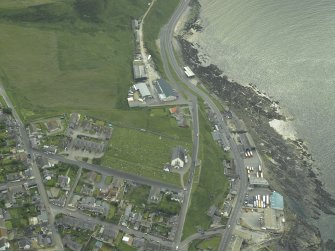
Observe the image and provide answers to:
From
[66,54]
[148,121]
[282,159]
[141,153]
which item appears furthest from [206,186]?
[66,54]

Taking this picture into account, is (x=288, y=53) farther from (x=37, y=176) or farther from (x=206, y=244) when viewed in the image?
(x=37, y=176)

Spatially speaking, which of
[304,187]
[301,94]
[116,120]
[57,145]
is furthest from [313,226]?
[57,145]

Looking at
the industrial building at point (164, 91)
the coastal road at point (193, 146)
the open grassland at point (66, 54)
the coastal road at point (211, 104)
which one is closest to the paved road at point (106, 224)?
the coastal road at point (193, 146)

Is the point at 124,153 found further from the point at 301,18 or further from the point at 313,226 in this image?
the point at 301,18

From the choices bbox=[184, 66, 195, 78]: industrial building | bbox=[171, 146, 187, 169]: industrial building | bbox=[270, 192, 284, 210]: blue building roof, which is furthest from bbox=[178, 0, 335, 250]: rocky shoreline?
bbox=[171, 146, 187, 169]: industrial building

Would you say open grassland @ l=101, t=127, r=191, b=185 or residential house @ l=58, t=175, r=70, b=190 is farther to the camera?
open grassland @ l=101, t=127, r=191, b=185

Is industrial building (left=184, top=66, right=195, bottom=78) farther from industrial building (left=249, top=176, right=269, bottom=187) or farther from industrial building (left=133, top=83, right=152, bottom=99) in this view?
industrial building (left=249, top=176, right=269, bottom=187)

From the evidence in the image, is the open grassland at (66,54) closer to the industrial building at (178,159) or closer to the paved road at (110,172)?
the paved road at (110,172)
